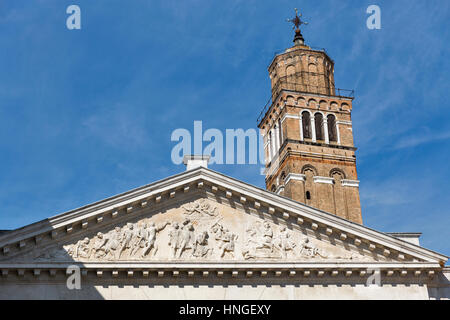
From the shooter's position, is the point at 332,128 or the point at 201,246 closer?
the point at 201,246

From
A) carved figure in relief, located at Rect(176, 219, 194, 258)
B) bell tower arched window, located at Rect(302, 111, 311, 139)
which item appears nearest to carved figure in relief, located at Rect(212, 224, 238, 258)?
carved figure in relief, located at Rect(176, 219, 194, 258)

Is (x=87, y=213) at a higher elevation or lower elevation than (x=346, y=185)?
lower

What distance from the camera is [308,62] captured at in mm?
56188

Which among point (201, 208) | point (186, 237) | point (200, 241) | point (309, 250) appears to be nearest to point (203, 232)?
point (200, 241)

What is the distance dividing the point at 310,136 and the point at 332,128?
274 cm

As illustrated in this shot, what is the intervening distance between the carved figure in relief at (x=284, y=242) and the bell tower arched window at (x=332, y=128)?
3234 centimetres

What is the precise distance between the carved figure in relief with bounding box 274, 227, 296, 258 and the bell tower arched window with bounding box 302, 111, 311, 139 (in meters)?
31.2

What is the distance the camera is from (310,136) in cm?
5328

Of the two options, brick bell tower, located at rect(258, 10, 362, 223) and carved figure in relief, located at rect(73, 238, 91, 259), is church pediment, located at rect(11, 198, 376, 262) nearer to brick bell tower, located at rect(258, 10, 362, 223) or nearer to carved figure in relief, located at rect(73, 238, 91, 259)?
carved figure in relief, located at rect(73, 238, 91, 259)

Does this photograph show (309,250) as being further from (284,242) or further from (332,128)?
(332,128)

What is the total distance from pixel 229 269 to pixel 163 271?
242cm

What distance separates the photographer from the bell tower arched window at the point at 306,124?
53344 mm
